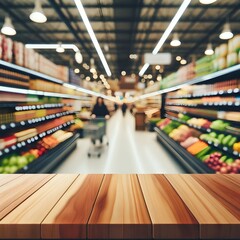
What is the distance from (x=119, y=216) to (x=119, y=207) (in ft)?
0.26

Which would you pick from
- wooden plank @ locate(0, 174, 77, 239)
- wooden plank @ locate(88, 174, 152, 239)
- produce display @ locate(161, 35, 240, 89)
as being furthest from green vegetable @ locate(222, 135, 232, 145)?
wooden plank @ locate(0, 174, 77, 239)

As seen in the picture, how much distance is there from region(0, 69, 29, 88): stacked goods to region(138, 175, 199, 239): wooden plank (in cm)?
319

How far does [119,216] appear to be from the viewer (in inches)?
39.8

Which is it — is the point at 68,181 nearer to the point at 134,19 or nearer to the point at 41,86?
the point at 41,86

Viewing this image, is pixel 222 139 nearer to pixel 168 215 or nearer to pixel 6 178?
pixel 168 215

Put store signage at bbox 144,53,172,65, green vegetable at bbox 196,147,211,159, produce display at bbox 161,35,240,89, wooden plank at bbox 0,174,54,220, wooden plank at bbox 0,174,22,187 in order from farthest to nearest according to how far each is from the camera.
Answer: store signage at bbox 144,53,172,65
green vegetable at bbox 196,147,211,159
produce display at bbox 161,35,240,89
wooden plank at bbox 0,174,22,187
wooden plank at bbox 0,174,54,220

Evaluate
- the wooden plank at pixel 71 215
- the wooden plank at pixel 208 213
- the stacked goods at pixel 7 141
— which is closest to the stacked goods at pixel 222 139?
the wooden plank at pixel 208 213

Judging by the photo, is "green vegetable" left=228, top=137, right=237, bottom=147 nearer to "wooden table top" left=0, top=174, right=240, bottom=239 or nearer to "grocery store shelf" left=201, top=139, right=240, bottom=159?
"grocery store shelf" left=201, top=139, right=240, bottom=159

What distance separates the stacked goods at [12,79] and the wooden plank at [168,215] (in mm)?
3189

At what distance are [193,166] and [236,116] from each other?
120cm

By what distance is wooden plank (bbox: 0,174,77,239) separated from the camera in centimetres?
95

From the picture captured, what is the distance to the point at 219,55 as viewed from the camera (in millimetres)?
4426

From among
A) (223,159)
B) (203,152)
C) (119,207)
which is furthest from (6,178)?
(203,152)

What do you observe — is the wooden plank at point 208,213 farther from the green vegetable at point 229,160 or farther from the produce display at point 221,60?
the produce display at point 221,60
